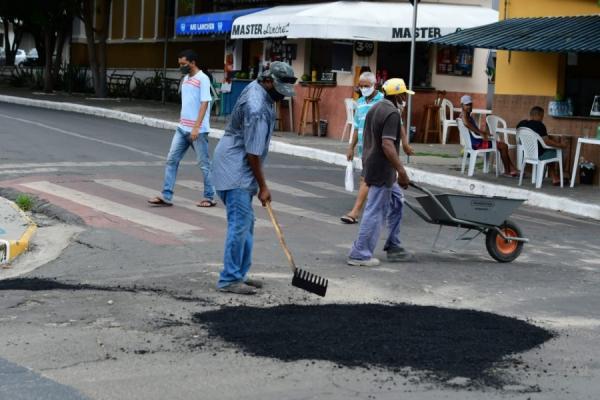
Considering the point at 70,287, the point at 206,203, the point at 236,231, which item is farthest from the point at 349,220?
the point at 70,287

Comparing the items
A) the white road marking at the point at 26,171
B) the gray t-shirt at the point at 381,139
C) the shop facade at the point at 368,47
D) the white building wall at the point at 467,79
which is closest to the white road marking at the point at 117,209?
the white road marking at the point at 26,171

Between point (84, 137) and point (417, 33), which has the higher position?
point (417, 33)

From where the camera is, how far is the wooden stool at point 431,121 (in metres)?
25.5

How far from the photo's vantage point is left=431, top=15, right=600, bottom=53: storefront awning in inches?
666

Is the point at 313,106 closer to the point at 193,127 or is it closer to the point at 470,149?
the point at 470,149

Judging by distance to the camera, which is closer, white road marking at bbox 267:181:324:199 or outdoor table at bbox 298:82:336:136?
white road marking at bbox 267:181:324:199

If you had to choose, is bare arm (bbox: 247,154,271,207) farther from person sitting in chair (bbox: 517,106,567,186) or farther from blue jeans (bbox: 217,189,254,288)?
person sitting in chair (bbox: 517,106,567,186)

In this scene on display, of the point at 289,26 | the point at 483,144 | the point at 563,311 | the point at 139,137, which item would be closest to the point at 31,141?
the point at 139,137

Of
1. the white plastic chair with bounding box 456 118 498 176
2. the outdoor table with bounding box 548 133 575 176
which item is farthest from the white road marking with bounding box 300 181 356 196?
the outdoor table with bounding box 548 133 575 176

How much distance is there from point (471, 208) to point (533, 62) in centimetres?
960

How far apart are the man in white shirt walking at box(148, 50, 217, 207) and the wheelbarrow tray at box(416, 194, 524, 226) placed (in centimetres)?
390

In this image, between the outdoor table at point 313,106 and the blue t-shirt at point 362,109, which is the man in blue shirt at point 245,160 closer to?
the blue t-shirt at point 362,109

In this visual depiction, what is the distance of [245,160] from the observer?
346 inches

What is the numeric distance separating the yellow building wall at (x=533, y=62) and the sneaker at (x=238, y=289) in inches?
455
